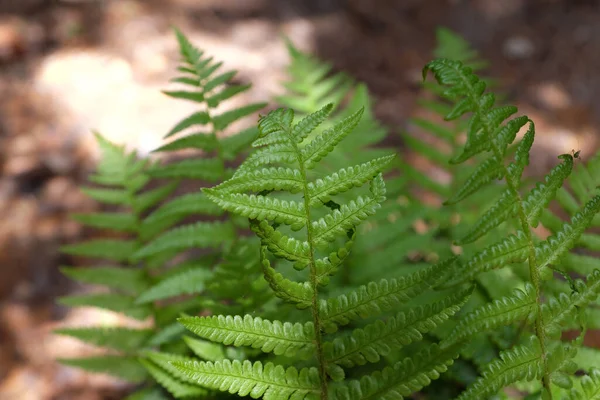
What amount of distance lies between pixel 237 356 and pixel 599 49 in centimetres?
547

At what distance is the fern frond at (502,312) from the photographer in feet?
3.32

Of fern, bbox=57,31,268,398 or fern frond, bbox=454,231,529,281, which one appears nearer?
fern frond, bbox=454,231,529,281

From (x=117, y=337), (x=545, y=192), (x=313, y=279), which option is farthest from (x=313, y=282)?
(x=117, y=337)

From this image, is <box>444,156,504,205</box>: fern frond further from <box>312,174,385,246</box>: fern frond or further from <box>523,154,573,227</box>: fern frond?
<box>312,174,385,246</box>: fern frond

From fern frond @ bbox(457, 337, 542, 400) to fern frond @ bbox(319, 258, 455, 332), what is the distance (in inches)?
8.0

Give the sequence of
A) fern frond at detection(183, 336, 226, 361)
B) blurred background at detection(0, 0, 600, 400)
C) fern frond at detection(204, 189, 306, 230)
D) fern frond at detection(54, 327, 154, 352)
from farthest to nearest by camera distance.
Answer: blurred background at detection(0, 0, 600, 400), fern frond at detection(54, 327, 154, 352), fern frond at detection(183, 336, 226, 361), fern frond at detection(204, 189, 306, 230)

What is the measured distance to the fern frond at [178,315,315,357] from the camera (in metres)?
1.00

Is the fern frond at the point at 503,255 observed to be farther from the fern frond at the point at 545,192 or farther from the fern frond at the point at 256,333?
the fern frond at the point at 256,333

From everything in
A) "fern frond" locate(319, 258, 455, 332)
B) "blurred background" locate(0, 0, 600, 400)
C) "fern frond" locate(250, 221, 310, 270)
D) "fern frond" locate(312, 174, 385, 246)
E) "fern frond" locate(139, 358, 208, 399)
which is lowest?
"fern frond" locate(139, 358, 208, 399)

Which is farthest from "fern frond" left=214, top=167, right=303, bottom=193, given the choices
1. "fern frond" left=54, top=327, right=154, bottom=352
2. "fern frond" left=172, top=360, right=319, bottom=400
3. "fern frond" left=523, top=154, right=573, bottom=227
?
"fern frond" left=54, top=327, right=154, bottom=352

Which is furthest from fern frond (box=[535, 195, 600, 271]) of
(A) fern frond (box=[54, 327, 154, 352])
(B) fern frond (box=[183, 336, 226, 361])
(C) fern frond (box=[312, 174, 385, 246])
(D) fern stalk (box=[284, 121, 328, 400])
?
(A) fern frond (box=[54, 327, 154, 352])

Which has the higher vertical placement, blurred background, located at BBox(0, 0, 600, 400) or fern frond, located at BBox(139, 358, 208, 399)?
blurred background, located at BBox(0, 0, 600, 400)

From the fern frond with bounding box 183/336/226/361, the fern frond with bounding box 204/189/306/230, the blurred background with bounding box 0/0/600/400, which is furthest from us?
the blurred background with bounding box 0/0/600/400

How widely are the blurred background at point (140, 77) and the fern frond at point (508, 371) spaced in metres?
2.43
